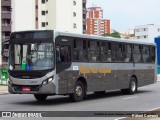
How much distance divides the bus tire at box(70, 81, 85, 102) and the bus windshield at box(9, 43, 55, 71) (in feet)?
6.66

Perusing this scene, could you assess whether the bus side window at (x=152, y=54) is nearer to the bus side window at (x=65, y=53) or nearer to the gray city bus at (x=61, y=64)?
the gray city bus at (x=61, y=64)

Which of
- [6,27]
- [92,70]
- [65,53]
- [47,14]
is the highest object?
[47,14]

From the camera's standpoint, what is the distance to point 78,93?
19.8 m

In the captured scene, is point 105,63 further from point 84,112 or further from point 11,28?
point 11,28

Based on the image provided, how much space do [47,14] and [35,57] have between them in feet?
258

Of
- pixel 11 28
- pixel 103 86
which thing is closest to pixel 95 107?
pixel 103 86

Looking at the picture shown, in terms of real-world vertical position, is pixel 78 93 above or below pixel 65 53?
below

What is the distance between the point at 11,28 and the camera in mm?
86250

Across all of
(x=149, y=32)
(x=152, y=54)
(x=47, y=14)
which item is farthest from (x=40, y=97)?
(x=149, y=32)

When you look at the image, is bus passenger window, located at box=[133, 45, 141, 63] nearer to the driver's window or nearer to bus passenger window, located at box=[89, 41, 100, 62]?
bus passenger window, located at box=[89, 41, 100, 62]

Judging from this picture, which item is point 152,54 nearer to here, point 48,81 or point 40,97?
point 40,97

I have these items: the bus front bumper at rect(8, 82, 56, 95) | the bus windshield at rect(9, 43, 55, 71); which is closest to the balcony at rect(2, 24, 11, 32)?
the bus windshield at rect(9, 43, 55, 71)

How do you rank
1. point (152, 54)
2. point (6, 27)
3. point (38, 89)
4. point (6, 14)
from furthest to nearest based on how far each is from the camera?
1. point (6, 14)
2. point (6, 27)
3. point (152, 54)
4. point (38, 89)

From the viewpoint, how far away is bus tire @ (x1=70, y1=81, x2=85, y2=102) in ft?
63.9
